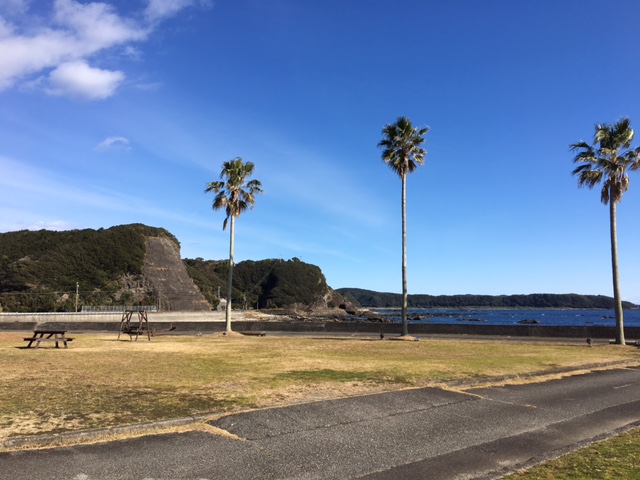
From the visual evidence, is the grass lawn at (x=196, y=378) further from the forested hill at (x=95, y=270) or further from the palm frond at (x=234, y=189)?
the forested hill at (x=95, y=270)

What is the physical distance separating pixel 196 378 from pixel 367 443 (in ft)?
21.0

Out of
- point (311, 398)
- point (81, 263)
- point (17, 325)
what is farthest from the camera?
point (81, 263)

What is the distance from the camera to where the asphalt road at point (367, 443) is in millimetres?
6020

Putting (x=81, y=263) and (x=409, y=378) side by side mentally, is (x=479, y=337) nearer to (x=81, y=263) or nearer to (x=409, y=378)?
(x=409, y=378)

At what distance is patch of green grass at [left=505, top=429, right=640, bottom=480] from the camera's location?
5.74 m

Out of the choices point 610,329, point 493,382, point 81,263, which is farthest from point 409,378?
point 81,263

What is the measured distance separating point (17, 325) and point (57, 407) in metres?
33.1

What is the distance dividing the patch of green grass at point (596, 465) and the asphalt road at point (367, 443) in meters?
0.31

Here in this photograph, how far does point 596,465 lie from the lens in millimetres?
6145

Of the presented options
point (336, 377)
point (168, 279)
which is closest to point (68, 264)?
point (168, 279)

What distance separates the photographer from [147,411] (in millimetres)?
8422

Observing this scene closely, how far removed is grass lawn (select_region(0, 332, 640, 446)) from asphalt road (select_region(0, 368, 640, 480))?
959mm

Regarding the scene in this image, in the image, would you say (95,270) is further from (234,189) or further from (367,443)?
(367,443)

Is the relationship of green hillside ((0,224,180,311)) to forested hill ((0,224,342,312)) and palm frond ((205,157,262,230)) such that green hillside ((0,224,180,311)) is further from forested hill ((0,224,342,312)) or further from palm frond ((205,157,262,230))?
palm frond ((205,157,262,230))
